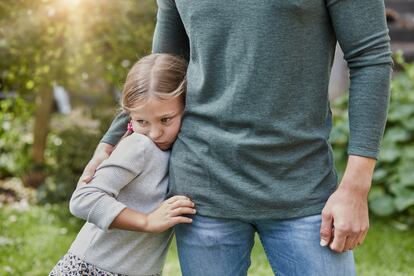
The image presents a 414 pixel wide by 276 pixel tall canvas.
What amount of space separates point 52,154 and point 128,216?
5131mm

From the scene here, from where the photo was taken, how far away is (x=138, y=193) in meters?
1.97

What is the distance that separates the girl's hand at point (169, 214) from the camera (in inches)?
72.7

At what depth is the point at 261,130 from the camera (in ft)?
5.82

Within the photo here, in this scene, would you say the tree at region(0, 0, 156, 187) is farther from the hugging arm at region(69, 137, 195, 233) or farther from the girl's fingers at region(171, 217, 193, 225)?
the girl's fingers at region(171, 217, 193, 225)

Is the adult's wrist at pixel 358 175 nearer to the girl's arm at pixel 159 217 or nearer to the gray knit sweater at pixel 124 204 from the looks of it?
the girl's arm at pixel 159 217

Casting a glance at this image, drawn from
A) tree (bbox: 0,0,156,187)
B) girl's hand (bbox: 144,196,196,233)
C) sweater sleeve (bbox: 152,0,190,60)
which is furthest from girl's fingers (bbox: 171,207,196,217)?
tree (bbox: 0,0,156,187)

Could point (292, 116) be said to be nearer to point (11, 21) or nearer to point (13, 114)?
point (11, 21)

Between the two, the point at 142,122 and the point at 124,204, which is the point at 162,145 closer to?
the point at 142,122

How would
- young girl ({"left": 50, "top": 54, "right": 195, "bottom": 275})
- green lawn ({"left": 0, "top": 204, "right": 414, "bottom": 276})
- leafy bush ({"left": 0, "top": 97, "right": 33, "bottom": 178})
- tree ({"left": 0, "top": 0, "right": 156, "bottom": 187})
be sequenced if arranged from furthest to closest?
leafy bush ({"left": 0, "top": 97, "right": 33, "bottom": 178}), tree ({"left": 0, "top": 0, "right": 156, "bottom": 187}), green lawn ({"left": 0, "top": 204, "right": 414, "bottom": 276}), young girl ({"left": 50, "top": 54, "right": 195, "bottom": 275})

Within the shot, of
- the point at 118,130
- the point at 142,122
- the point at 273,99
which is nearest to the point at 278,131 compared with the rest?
the point at 273,99

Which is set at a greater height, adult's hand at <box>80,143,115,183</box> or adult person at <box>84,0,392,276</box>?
adult person at <box>84,0,392,276</box>

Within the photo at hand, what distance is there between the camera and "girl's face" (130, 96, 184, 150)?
1.93 m

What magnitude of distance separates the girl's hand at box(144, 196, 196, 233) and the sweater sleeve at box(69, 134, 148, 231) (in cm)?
9

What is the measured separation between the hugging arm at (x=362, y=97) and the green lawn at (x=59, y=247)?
105 inches
